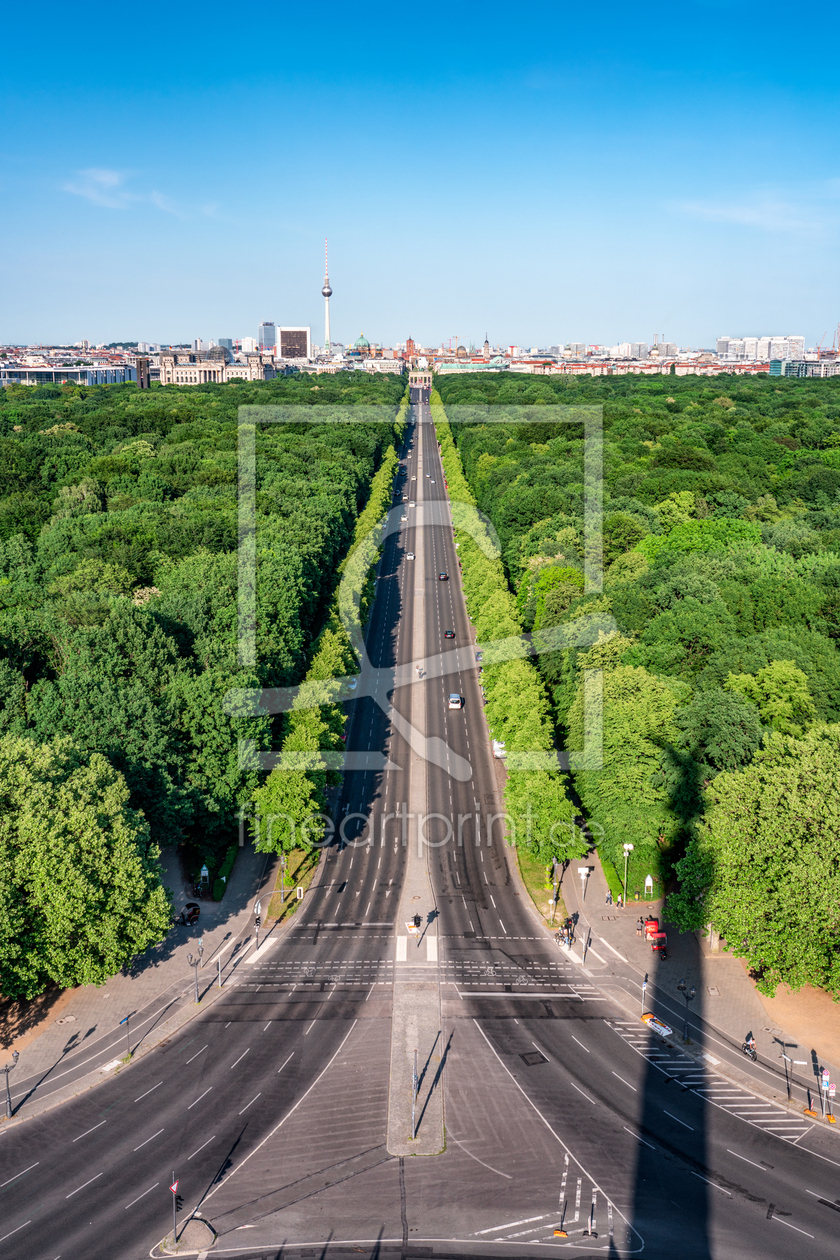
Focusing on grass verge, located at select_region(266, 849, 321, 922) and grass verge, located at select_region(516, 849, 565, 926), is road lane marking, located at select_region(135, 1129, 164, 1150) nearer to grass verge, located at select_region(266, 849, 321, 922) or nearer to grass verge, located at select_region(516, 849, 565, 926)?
grass verge, located at select_region(266, 849, 321, 922)

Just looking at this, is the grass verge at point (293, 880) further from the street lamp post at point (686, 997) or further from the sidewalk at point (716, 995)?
the street lamp post at point (686, 997)

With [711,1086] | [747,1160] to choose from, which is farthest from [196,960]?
[747,1160]

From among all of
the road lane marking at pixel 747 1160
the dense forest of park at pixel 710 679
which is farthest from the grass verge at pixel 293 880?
the road lane marking at pixel 747 1160

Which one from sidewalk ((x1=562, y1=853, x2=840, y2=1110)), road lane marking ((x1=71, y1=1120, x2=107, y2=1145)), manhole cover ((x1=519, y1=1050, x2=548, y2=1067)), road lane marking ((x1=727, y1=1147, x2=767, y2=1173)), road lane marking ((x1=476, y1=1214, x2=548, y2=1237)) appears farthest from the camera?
sidewalk ((x1=562, y1=853, x2=840, y2=1110))

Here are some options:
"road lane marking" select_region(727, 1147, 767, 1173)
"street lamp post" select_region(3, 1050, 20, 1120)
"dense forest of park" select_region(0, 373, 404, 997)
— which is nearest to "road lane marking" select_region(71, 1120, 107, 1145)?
"street lamp post" select_region(3, 1050, 20, 1120)

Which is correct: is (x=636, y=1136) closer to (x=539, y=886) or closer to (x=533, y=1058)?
(x=533, y=1058)
